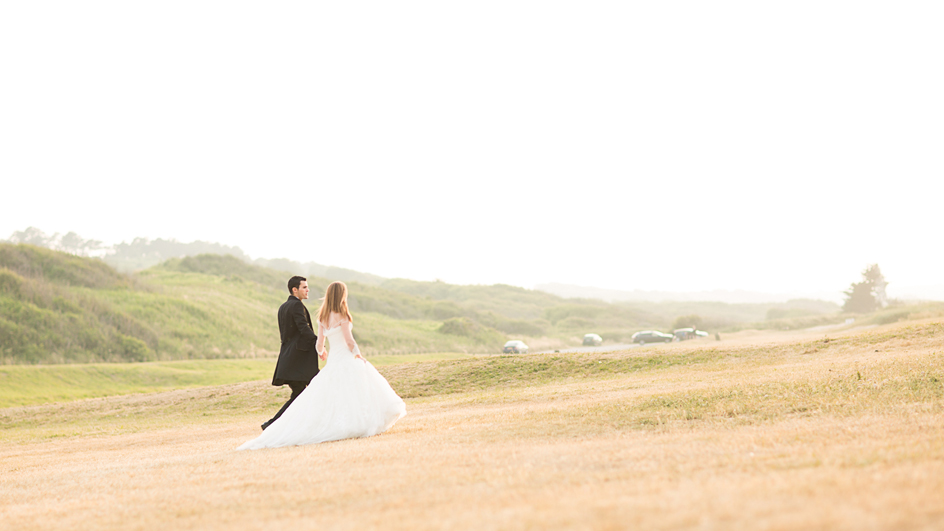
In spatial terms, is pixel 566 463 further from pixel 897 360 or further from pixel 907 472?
pixel 897 360

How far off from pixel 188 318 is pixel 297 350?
49388mm

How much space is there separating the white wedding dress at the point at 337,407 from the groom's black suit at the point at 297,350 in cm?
75

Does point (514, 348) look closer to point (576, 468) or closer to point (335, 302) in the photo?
point (335, 302)

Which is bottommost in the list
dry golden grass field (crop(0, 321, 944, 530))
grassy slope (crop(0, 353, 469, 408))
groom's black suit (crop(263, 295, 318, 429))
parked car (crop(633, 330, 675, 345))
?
grassy slope (crop(0, 353, 469, 408))

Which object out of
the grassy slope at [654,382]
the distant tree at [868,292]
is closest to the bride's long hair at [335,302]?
the grassy slope at [654,382]

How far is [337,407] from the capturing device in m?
10.7

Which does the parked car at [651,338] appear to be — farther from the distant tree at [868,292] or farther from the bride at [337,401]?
the bride at [337,401]

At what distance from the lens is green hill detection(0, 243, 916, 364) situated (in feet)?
147

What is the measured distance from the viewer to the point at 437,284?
154 metres

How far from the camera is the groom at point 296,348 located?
1168 centimetres

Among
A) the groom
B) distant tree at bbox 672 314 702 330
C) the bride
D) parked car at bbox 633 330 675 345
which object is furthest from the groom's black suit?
distant tree at bbox 672 314 702 330

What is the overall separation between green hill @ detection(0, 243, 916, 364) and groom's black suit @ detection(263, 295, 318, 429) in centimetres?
3560

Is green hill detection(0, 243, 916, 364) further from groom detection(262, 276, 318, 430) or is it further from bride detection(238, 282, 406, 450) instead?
bride detection(238, 282, 406, 450)

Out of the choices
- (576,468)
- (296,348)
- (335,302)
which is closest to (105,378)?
(296,348)
